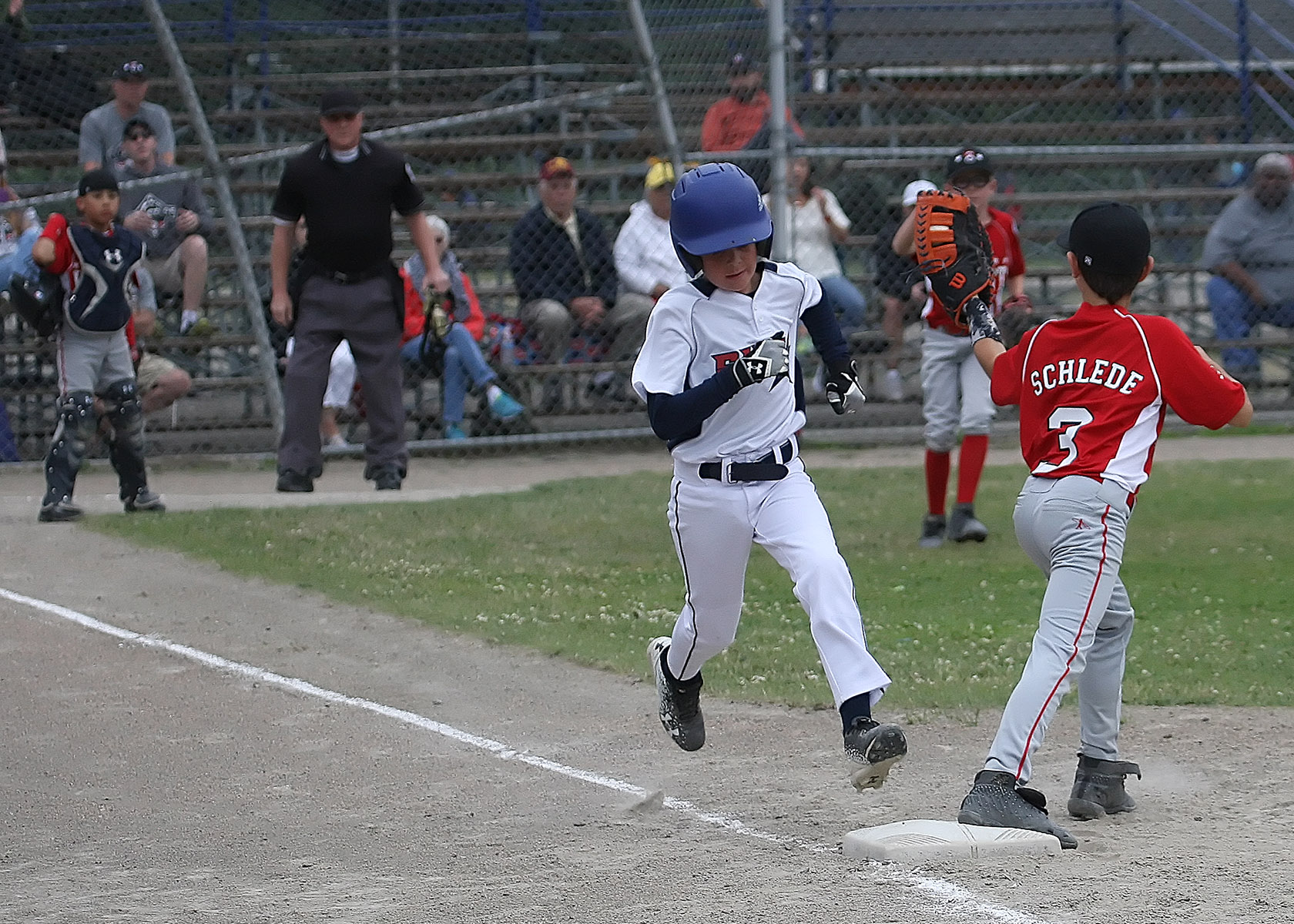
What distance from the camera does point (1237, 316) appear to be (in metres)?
12.8

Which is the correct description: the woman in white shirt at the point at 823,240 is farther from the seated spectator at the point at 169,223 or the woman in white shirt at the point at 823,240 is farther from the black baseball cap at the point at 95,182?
the black baseball cap at the point at 95,182

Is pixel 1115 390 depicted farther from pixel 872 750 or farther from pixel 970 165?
pixel 970 165

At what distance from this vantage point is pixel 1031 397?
462cm

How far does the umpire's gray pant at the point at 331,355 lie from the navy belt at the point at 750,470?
5.34 m

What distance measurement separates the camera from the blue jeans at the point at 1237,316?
1276 cm

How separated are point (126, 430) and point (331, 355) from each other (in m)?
1.23

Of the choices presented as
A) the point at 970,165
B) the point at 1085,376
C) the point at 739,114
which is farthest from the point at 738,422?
the point at 739,114

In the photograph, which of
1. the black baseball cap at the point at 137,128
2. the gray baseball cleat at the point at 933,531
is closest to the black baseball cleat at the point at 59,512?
the black baseball cap at the point at 137,128

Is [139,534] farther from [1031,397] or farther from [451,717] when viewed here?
[1031,397]

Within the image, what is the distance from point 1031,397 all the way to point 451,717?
240 cm

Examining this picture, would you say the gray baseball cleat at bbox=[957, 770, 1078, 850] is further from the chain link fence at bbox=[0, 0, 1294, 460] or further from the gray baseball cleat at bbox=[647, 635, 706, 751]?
the chain link fence at bbox=[0, 0, 1294, 460]

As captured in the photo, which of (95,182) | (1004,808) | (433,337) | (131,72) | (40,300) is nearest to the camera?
(1004,808)

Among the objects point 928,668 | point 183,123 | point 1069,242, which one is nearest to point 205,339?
point 183,123

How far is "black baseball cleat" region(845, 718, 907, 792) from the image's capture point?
439 cm
